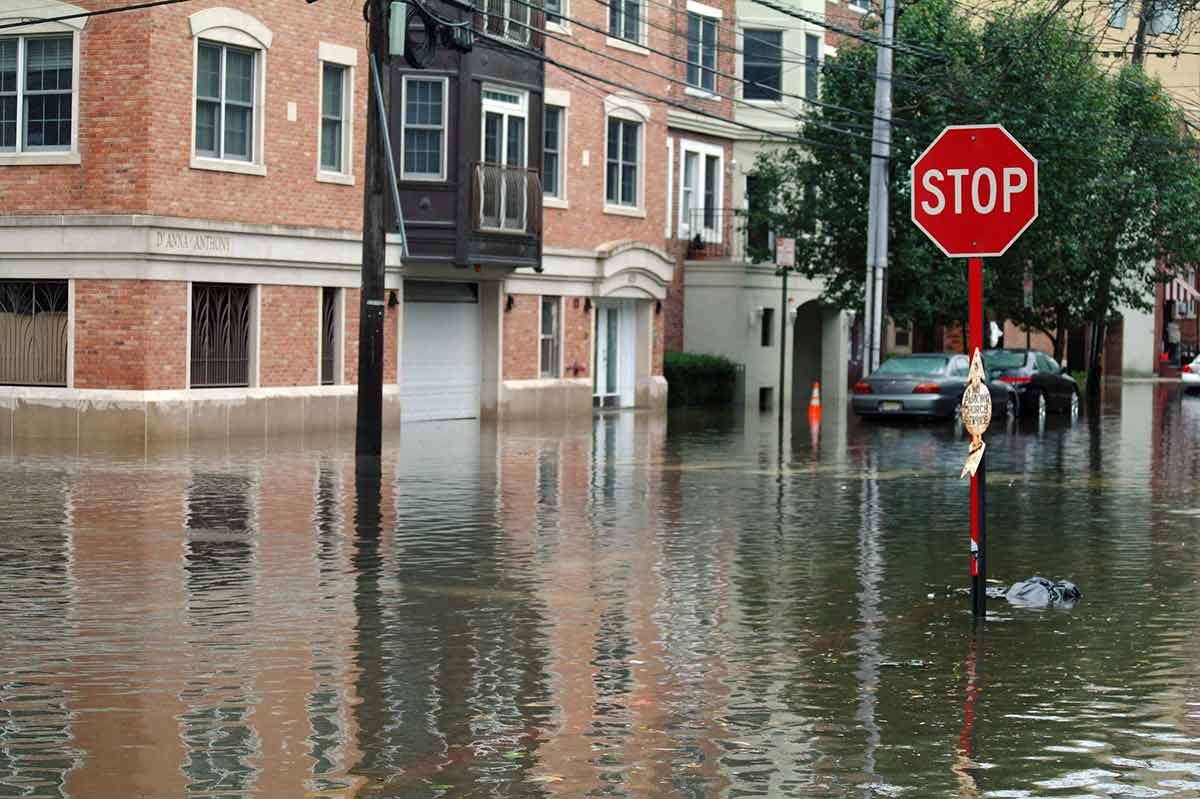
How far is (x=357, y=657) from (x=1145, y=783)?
426 cm

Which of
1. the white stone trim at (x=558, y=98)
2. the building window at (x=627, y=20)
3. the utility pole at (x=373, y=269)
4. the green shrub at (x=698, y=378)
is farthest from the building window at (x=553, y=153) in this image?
the utility pole at (x=373, y=269)

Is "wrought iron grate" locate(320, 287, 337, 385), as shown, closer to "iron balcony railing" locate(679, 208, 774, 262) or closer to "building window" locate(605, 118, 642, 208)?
"building window" locate(605, 118, 642, 208)

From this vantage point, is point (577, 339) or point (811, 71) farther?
point (811, 71)

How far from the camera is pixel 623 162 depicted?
1590 inches

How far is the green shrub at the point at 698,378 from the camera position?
44.5m

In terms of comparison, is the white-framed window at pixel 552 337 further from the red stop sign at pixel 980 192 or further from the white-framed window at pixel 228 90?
the red stop sign at pixel 980 192

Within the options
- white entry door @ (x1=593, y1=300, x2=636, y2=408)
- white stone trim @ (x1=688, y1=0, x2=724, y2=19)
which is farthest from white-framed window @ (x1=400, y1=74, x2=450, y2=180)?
white stone trim @ (x1=688, y1=0, x2=724, y2=19)

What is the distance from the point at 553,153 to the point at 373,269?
547 inches

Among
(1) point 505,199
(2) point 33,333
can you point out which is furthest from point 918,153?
(2) point 33,333

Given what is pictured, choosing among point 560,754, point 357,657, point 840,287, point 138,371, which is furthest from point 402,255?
point 560,754

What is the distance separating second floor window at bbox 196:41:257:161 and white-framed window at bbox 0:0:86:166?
1.73 metres

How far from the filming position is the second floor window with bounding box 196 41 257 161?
28688 millimetres

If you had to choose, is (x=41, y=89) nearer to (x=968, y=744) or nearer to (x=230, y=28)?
(x=230, y=28)

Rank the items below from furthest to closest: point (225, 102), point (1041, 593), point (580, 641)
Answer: point (225, 102) → point (1041, 593) → point (580, 641)
